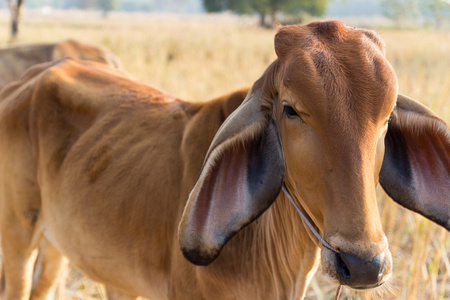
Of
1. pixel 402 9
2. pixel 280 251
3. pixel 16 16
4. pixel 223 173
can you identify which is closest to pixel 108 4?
pixel 402 9

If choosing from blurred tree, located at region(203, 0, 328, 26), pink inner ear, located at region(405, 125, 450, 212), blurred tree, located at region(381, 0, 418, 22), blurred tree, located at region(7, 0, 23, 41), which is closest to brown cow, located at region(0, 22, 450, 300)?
pink inner ear, located at region(405, 125, 450, 212)

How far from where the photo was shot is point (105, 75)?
11.5 ft

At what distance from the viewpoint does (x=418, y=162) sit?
215 centimetres

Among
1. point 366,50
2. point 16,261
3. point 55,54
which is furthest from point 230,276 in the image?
point 55,54

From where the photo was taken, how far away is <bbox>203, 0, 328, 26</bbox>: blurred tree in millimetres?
39812

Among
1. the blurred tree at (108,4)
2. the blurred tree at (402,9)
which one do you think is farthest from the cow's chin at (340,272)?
the blurred tree at (108,4)

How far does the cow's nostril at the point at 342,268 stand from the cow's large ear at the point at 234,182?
35 cm

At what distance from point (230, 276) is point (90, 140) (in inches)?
50.2

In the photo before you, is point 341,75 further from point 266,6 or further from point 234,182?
point 266,6

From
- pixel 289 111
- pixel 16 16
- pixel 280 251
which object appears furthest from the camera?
pixel 16 16

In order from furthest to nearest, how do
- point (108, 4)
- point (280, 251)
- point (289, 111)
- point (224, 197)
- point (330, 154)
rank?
1. point (108, 4)
2. point (280, 251)
3. point (224, 197)
4. point (289, 111)
5. point (330, 154)

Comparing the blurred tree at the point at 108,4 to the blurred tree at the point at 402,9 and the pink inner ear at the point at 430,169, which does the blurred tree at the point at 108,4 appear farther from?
the pink inner ear at the point at 430,169

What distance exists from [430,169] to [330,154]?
666 mm

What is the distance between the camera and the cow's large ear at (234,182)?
191 centimetres
